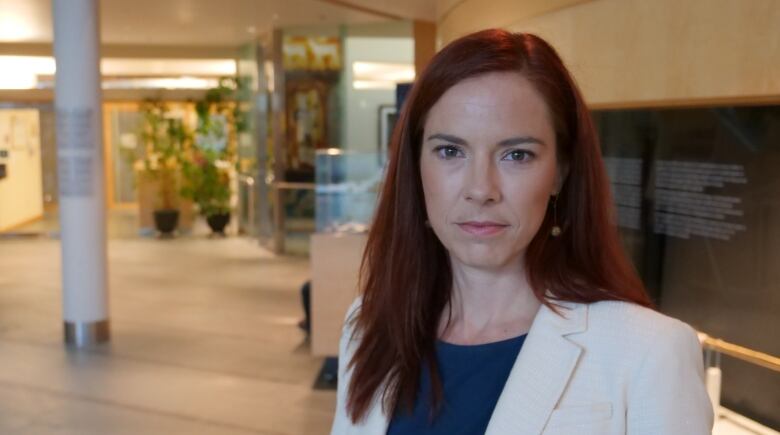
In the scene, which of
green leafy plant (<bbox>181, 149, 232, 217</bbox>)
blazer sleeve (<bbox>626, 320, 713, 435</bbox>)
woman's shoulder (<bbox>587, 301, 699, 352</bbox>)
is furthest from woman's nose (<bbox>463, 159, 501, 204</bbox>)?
green leafy plant (<bbox>181, 149, 232, 217</bbox>)

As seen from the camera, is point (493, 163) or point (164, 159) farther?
point (164, 159)

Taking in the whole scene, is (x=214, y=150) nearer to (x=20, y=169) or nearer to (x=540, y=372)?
(x=20, y=169)

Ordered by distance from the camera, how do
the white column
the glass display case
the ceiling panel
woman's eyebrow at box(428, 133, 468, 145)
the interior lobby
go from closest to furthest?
1. woman's eyebrow at box(428, 133, 468, 145)
2. the interior lobby
3. the glass display case
4. the white column
5. the ceiling panel

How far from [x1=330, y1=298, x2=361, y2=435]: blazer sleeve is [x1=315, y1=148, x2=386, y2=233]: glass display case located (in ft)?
17.4

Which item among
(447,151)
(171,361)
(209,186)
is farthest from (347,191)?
(209,186)

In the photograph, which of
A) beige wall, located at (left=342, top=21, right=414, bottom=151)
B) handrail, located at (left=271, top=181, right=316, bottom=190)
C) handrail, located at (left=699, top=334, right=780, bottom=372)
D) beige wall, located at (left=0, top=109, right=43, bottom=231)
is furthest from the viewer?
beige wall, located at (left=0, top=109, right=43, bottom=231)

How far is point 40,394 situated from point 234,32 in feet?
32.1

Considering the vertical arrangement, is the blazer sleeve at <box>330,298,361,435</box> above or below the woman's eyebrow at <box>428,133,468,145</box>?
below

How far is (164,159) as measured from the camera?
1820 cm

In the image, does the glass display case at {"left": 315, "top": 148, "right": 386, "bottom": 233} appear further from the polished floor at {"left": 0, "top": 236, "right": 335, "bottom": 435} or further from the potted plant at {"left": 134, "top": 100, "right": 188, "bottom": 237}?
the potted plant at {"left": 134, "top": 100, "right": 188, "bottom": 237}

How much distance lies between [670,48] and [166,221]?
15.5 m

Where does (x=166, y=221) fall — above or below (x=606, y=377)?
below

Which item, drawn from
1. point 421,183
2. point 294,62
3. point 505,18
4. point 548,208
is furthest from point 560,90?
point 294,62

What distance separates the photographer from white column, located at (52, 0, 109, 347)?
8602mm
